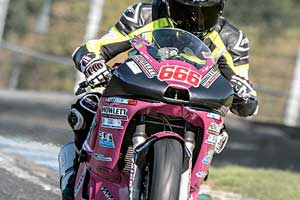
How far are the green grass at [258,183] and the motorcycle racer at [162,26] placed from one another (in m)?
3.20

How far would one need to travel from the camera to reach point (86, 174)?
17.5ft

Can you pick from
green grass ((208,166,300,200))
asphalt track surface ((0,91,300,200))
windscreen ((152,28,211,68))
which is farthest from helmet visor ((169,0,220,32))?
green grass ((208,166,300,200))

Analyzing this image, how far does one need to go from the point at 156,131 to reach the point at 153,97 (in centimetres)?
27

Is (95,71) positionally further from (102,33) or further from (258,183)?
(102,33)

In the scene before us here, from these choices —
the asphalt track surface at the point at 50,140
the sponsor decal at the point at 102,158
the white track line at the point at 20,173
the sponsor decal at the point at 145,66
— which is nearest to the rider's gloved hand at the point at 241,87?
the sponsor decal at the point at 145,66

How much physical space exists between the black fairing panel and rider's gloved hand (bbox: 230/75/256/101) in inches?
14.0

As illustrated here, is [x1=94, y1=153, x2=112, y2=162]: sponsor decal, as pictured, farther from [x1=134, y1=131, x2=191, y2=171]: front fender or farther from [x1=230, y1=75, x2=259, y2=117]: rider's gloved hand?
[x1=230, y1=75, x2=259, y2=117]: rider's gloved hand

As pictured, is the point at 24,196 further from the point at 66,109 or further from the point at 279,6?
the point at 279,6

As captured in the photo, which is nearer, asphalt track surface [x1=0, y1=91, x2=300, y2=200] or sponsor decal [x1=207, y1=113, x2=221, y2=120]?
sponsor decal [x1=207, y1=113, x2=221, y2=120]

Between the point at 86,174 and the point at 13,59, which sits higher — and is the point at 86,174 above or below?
above

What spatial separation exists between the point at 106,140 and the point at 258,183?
16.2 feet

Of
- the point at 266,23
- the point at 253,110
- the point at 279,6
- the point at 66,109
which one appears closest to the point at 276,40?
the point at 266,23

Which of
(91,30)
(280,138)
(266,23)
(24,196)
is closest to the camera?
(24,196)

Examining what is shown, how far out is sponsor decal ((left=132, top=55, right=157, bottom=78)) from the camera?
4781 mm
